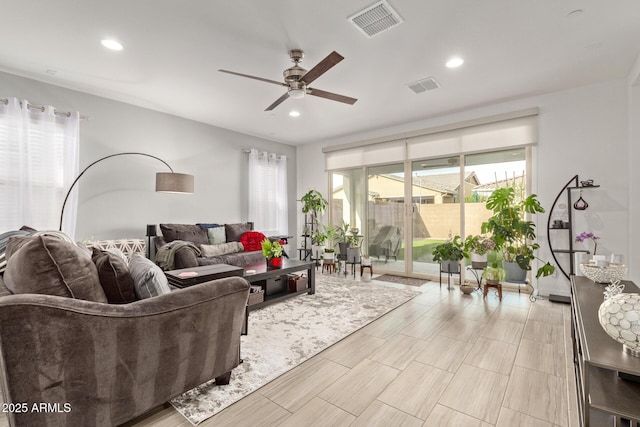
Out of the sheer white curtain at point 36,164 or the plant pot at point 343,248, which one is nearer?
the sheer white curtain at point 36,164

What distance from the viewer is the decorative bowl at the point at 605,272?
2.16 metres

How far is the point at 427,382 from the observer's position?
1.93 metres

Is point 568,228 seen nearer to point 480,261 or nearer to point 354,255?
point 480,261

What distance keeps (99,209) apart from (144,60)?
2.15m

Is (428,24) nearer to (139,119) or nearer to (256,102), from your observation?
(256,102)

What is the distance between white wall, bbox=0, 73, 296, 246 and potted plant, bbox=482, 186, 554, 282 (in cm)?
432

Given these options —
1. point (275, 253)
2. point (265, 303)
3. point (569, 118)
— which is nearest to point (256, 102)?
point (275, 253)

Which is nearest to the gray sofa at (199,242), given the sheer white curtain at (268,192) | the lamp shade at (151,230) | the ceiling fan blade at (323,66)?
the lamp shade at (151,230)

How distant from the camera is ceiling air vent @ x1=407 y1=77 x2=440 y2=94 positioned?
350cm

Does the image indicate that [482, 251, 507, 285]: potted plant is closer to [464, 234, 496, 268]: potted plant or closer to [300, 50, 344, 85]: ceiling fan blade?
[464, 234, 496, 268]: potted plant

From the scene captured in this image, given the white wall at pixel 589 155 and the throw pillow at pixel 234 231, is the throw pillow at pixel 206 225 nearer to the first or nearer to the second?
the throw pillow at pixel 234 231

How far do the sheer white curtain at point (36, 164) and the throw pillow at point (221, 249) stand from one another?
161 cm

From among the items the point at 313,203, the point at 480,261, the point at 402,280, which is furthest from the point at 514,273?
the point at 313,203

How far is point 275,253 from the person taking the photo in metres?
3.54
